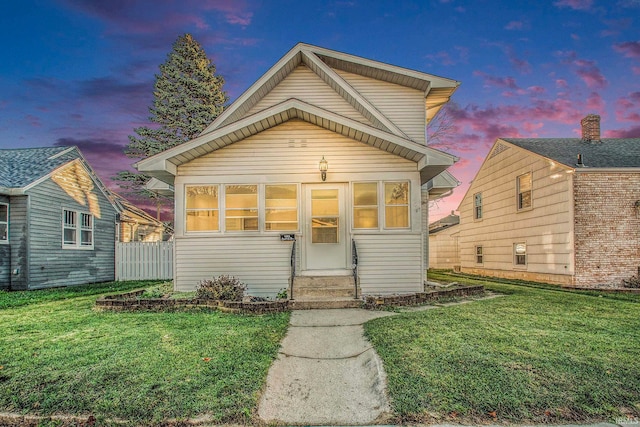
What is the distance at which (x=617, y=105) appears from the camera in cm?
1550

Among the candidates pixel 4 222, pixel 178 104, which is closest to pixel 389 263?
pixel 4 222

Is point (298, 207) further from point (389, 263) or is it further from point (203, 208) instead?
point (389, 263)

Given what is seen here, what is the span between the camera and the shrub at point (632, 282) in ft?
35.4

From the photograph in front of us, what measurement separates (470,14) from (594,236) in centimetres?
890

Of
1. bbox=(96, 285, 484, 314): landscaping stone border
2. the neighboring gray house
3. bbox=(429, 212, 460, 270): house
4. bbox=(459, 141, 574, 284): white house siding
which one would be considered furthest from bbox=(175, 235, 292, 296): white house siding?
bbox=(429, 212, 460, 270): house

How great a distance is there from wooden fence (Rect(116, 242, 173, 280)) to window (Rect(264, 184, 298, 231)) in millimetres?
8206

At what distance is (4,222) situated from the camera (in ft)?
40.1

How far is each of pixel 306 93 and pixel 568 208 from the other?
870 cm

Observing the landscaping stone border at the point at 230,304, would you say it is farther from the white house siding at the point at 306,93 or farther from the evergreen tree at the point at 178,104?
the evergreen tree at the point at 178,104

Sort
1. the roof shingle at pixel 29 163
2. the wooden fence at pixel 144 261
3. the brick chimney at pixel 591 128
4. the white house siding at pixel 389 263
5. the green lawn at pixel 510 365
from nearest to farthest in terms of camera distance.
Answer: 1. the green lawn at pixel 510 365
2. the white house siding at pixel 389 263
3. the roof shingle at pixel 29 163
4. the brick chimney at pixel 591 128
5. the wooden fence at pixel 144 261

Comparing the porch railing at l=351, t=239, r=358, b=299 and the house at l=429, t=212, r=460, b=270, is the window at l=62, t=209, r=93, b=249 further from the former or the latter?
the house at l=429, t=212, r=460, b=270

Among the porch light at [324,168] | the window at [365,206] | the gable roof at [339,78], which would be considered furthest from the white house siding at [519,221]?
the porch light at [324,168]

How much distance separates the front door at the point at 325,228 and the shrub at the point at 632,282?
8.81 meters

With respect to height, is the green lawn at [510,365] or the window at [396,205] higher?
the window at [396,205]
